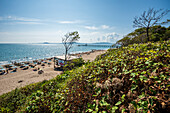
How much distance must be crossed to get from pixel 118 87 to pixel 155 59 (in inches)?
61.1

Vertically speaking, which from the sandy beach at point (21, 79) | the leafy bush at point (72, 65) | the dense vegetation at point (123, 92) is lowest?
the sandy beach at point (21, 79)

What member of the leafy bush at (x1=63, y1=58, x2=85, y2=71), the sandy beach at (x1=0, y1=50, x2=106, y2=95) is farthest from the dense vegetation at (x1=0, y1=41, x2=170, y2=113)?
the sandy beach at (x1=0, y1=50, x2=106, y2=95)

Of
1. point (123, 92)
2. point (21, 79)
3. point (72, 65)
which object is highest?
point (123, 92)

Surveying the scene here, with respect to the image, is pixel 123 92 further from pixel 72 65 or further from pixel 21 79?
pixel 21 79

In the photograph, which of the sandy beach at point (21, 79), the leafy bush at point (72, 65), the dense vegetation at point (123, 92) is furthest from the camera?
the sandy beach at point (21, 79)

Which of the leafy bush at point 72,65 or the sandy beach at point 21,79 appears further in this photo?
the sandy beach at point 21,79

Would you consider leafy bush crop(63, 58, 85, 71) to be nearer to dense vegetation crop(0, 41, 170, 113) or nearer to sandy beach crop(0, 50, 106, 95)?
sandy beach crop(0, 50, 106, 95)

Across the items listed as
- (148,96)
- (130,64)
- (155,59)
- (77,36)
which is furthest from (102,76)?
(77,36)

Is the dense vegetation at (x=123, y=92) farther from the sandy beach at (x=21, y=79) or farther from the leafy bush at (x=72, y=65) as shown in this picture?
the sandy beach at (x=21, y=79)

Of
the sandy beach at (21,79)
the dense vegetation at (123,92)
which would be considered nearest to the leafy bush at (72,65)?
the sandy beach at (21,79)

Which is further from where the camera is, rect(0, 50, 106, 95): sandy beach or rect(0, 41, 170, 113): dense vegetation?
rect(0, 50, 106, 95): sandy beach

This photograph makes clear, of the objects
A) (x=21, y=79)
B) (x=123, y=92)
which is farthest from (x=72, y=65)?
(x=21, y=79)

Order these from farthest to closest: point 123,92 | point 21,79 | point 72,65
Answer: point 21,79
point 72,65
point 123,92

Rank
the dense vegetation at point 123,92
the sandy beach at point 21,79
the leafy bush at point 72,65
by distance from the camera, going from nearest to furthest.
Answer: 1. the dense vegetation at point 123,92
2. the leafy bush at point 72,65
3. the sandy beach at point 21,79
